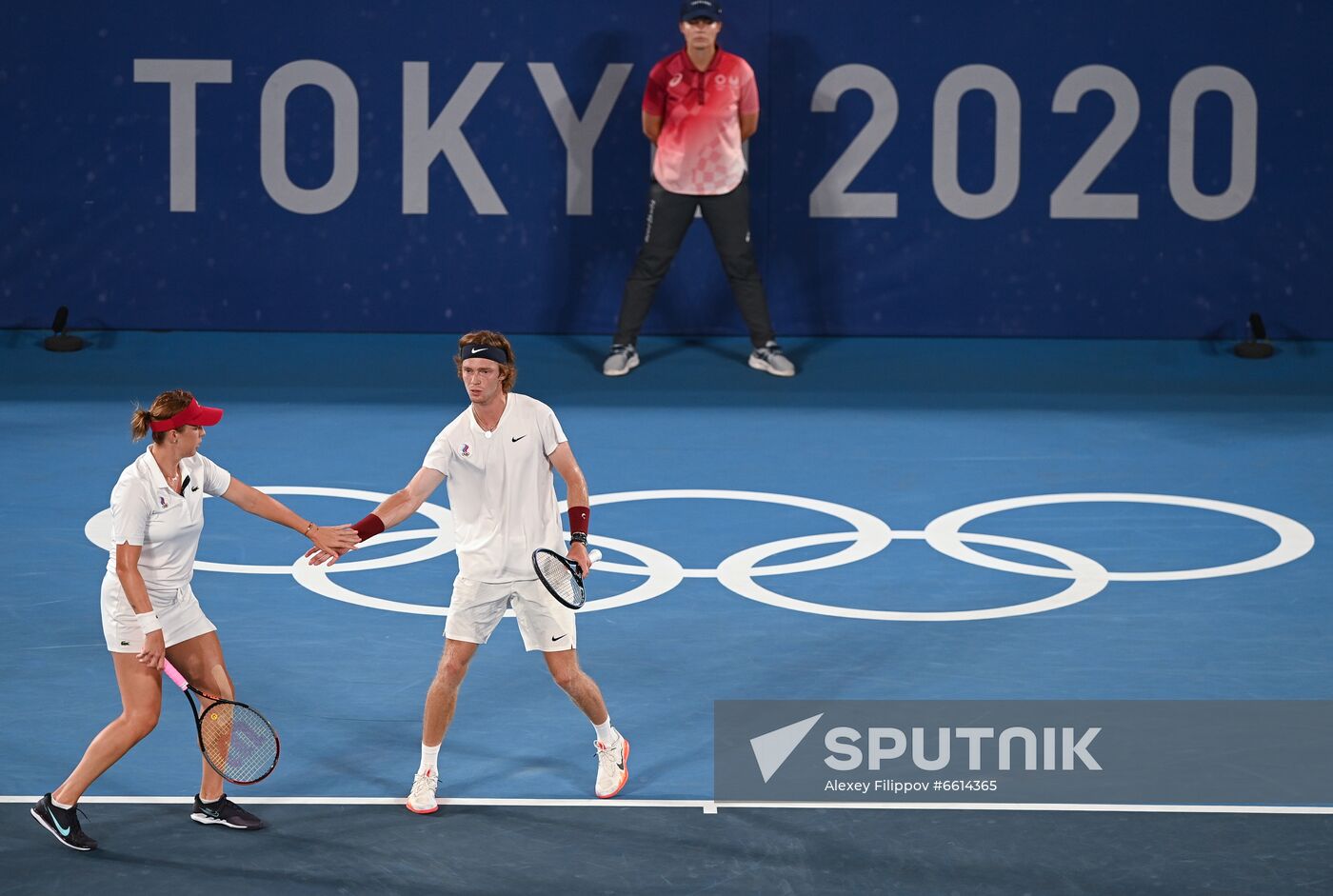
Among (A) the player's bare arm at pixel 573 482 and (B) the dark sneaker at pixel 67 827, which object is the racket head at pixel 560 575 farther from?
(B) the dark sneaker at pixel 67 827

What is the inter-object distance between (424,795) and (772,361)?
310 inches

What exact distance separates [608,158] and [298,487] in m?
4.84

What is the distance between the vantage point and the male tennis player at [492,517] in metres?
7.02

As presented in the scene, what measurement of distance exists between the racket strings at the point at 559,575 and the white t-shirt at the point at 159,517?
3.89 feet

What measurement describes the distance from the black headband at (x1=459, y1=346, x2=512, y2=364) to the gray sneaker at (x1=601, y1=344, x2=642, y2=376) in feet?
23.9

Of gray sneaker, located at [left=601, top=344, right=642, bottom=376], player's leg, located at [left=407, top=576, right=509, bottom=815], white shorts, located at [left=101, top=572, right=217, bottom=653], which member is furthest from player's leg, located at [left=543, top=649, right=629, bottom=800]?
gray sneaker, located at [left=601, top=344, right=642, bottom=376]

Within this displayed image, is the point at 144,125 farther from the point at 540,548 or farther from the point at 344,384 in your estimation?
the point at 540,548

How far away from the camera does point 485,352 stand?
276 inches

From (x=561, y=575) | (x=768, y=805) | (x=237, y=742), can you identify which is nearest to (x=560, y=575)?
(x=561, y=575)

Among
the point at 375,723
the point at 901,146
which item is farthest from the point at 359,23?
the point at 375,723

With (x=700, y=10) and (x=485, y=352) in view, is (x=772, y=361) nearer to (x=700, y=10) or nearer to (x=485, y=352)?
(x=700, y=10)

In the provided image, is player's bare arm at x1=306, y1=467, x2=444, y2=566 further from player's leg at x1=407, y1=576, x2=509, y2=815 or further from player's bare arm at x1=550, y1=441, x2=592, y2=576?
player's bare arm at x1=550, y1=441, x2=592, y2=576

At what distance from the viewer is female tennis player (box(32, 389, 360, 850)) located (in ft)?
21.4

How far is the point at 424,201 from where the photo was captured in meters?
15.4
